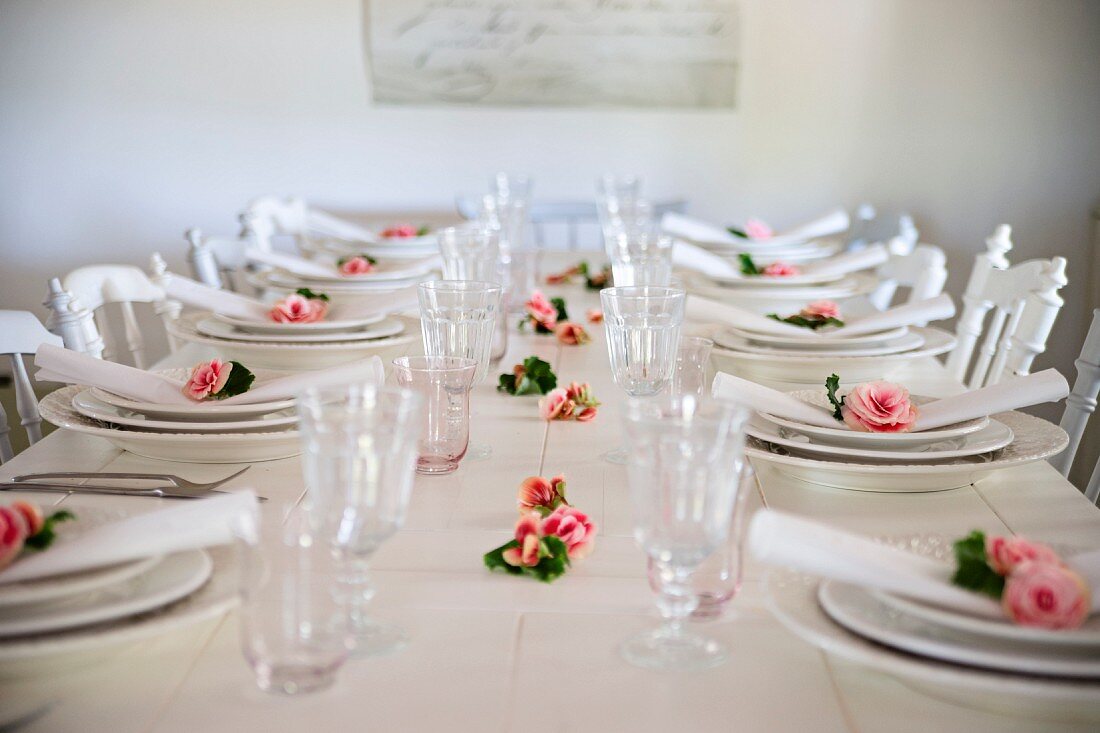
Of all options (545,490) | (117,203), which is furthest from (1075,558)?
(117,203)

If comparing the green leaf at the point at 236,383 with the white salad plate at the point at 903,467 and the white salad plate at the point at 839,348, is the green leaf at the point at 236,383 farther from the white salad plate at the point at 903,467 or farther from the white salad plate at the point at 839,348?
the white salad plate at the point at 839,348

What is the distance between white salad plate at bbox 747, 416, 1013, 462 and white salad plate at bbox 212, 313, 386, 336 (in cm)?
75

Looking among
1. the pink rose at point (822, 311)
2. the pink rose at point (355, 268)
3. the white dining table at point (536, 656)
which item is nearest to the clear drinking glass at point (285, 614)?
the white dining table at point (536, 656)

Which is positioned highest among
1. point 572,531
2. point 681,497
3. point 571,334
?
point 681,497

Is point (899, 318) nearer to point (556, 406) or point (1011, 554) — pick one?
point (556, 406)

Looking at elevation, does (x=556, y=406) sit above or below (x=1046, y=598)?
below

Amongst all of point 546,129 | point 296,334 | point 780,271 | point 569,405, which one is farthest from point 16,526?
point 546,129

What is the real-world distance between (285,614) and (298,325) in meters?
1.06

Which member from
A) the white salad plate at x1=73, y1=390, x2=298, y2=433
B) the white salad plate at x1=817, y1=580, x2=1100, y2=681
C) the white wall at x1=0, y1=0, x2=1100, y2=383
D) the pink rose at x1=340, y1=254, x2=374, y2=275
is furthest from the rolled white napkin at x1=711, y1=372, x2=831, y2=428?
the white wall at x1=0, y1=0, x2=1100, y2=383

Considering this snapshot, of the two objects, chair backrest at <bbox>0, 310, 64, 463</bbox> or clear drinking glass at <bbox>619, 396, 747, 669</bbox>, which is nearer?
clear drinking glass at <bbox>619, 396, 747, 669</bbox>

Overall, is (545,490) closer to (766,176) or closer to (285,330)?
(285,330)

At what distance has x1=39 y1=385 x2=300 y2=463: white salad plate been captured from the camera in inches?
46.1

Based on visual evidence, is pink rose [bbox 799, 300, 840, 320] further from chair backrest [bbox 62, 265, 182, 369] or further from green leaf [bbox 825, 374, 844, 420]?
chair backrest [bbox 62, 265, 182, 369]

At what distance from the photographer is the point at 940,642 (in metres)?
0.71
